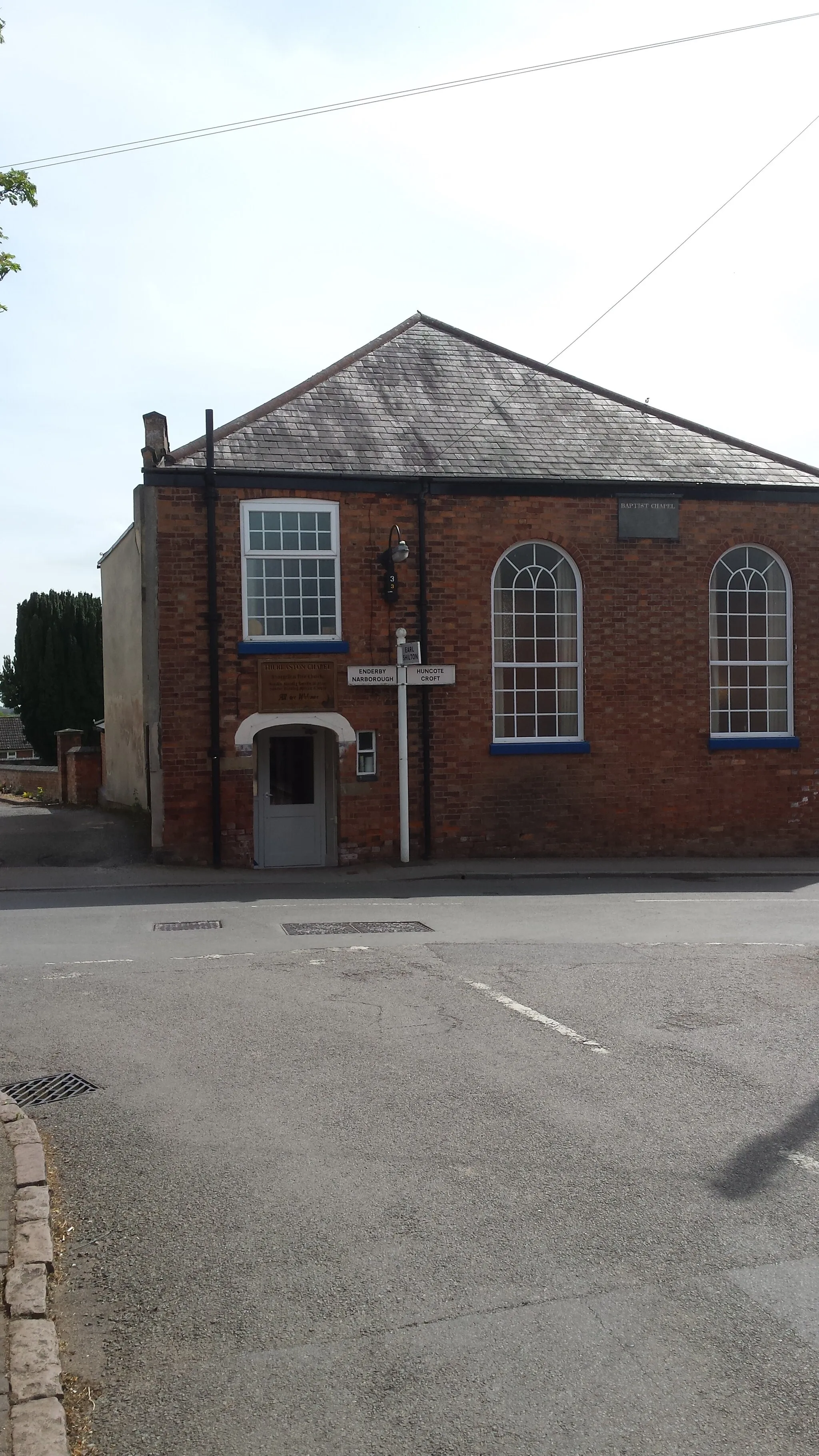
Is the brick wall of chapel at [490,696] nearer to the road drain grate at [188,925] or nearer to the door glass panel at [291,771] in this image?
the door glass panel at [291,771]

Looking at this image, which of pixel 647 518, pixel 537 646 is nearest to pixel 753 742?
pixel 537 646

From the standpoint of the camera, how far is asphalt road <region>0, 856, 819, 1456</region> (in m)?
3.41

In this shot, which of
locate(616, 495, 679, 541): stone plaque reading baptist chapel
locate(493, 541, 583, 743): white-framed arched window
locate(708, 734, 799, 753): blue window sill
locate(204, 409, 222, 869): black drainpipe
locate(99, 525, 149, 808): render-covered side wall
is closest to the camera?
locate(204, 409, 222, 869): black drainpipe

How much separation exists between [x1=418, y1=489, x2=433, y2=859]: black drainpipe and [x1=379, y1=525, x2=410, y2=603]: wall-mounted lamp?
0.30m

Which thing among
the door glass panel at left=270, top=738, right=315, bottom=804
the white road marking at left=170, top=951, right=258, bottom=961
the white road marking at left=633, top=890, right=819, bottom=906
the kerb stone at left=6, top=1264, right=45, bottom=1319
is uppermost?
the door glass panel at left=270, top=738, right=315, bottom=804

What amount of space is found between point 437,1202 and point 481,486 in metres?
14.1

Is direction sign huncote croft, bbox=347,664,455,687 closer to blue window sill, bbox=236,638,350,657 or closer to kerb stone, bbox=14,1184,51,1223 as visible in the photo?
blue window sill, bbox=236,638,350,657

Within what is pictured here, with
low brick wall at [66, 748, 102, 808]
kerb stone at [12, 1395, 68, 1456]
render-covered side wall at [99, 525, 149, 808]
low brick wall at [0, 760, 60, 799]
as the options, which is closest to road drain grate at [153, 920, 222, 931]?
kerb stone at [12, 1395, 68, 1456]

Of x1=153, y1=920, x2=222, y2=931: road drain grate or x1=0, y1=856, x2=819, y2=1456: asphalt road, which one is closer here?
x1=0, y1=856, x2=819, y2=1456: asphalt road

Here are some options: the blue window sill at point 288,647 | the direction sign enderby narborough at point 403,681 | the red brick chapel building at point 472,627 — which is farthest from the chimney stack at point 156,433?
the direction sign enderby narborough at point 403,681

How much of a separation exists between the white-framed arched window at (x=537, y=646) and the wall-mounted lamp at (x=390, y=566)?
163 cm

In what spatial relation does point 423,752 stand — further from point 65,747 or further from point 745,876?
point 65,747

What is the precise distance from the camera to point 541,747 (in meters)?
18.0

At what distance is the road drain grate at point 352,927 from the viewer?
38.5ft
